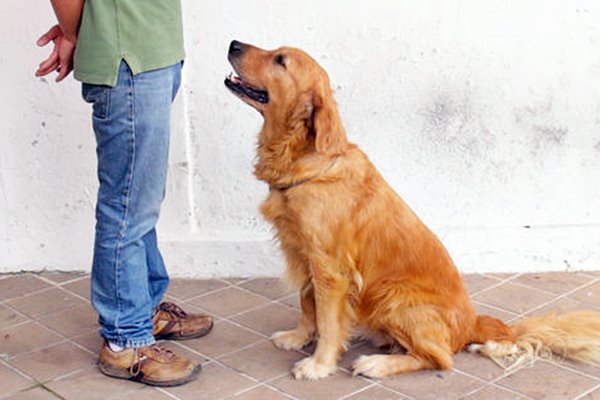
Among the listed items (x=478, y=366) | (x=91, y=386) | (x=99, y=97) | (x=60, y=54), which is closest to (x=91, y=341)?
(x=91, y=386)

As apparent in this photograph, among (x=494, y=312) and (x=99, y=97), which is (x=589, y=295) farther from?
(x=99, y=97)

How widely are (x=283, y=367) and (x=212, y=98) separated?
173cm

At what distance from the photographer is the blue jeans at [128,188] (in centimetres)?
334

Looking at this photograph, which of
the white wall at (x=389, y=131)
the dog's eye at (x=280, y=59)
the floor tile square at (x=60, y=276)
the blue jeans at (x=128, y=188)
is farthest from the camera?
the floor tile square at (x=60, y=276)

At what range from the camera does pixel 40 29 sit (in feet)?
15.3

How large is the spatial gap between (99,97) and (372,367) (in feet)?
5.63

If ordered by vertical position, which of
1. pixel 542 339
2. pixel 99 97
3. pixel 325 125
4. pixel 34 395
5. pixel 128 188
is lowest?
pixel 34 395

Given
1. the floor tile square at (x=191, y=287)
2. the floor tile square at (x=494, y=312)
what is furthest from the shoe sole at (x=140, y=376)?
the floor tile square at (x=494, y=312)

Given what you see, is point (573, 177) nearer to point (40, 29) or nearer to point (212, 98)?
point (212, 98)

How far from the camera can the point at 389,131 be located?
481 centimetres

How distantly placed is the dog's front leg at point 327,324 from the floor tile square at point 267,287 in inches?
37.8

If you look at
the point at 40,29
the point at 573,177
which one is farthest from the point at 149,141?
the point at 573,177

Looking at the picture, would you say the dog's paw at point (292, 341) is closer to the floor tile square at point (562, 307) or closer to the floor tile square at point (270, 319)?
the floor tile square at point (270, 319)

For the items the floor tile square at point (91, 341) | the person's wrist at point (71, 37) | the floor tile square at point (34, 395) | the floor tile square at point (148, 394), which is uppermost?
the person's wrist at point (71, 37)
